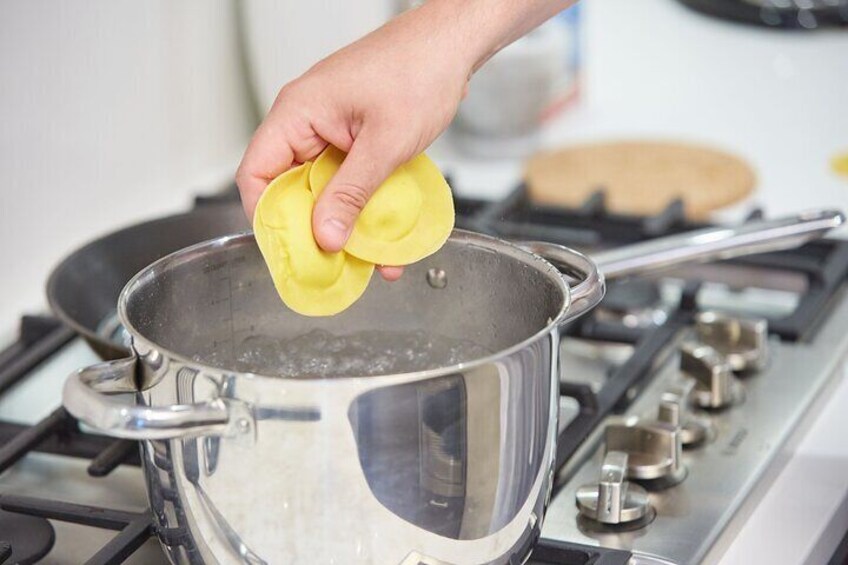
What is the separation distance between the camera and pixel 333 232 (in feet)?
2.06

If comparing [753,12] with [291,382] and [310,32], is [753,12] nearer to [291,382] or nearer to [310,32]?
[310,32]

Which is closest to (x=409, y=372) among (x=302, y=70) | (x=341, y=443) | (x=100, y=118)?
(x=341, y=443)

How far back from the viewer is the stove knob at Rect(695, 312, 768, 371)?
88 cm

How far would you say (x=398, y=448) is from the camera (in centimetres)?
56

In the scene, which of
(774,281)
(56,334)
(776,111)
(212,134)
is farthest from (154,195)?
(776,111)

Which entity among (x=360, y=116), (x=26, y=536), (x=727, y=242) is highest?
(x=360, y=116)

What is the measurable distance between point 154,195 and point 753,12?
722 mm

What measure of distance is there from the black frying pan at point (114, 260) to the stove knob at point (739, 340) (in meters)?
0.32

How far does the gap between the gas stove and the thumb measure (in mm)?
146

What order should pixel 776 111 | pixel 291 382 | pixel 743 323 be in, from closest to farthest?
1. pixel 291 382
2. pixel 743 323
3. pixel 776 111

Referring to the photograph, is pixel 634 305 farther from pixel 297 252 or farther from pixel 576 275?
pixel 297 252

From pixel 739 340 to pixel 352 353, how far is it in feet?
0.92

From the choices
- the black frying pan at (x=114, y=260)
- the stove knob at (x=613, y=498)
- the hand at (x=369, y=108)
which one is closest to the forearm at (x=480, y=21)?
the hand at (x=369, y=108)

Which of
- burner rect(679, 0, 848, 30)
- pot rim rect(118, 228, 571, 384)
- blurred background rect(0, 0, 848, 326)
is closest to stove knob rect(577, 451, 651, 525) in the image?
pot rim rect(118, 228, 571, 384)
